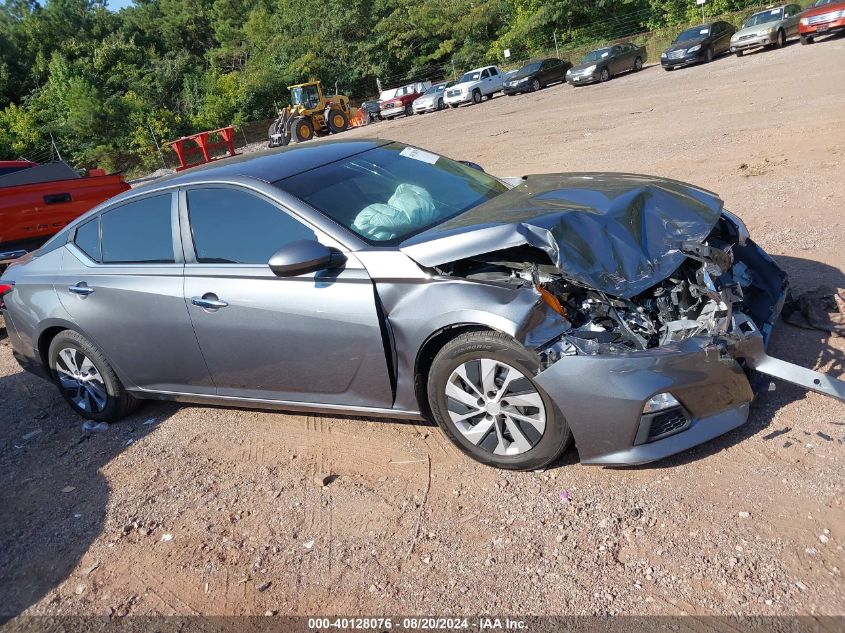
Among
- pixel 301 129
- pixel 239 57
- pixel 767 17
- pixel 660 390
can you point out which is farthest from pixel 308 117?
pixel 239 57

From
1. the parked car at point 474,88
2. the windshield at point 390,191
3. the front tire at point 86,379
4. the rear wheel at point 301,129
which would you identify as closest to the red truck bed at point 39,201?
the front tire at point 86,379

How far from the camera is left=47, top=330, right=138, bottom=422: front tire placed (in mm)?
5043

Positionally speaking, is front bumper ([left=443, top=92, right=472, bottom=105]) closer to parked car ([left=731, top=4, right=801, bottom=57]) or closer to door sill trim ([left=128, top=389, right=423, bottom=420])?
parked car ([left=731, top=4, right=801, bottom=57])

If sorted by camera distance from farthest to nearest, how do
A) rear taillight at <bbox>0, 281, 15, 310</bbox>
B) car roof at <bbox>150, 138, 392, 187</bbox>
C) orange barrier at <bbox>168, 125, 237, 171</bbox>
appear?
orange barrier at <bbox>168, 125, 237, 171</bbox>
rear taillight at <bbox>0, 281, 15, 310</bbox>
car roof at <bbox>150, 138, 392, 187</bbox>

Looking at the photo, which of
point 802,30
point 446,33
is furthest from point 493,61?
point 802,30

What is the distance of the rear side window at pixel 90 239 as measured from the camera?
4.99 metres

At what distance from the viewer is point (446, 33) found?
167ft

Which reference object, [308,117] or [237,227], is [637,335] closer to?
[237,227]

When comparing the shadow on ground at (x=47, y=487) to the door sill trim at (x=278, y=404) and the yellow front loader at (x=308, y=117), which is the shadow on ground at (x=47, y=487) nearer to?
the door sill trim at (x=278, y=404)

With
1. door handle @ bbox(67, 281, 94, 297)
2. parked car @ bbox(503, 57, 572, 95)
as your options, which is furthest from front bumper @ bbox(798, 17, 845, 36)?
door handle @ bbox(67, 281, 94, 297)

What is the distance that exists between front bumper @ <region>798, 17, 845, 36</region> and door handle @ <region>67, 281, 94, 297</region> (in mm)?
26804

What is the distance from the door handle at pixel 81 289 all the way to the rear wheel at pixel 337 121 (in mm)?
28555

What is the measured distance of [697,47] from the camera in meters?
27.1

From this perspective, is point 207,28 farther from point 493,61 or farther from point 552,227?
point 552,227
